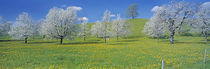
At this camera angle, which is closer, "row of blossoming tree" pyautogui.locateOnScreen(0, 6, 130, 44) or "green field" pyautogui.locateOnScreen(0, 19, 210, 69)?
"green field" pyautogui.locateOnScreen(0, 19, 210, 69)

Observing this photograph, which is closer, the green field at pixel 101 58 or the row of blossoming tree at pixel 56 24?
the green field at pixel 101 58

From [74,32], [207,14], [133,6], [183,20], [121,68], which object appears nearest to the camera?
[121,68]

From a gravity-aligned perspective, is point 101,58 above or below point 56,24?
below

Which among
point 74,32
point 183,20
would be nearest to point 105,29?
point 74,32

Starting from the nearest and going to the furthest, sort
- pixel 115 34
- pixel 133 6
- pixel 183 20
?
pixel 183 20, pixel 115 34, pixel 133 6

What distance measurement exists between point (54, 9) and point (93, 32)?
4268 centimetres

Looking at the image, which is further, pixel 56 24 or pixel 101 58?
pixel 56 24

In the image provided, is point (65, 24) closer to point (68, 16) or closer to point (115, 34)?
point (68, 16)

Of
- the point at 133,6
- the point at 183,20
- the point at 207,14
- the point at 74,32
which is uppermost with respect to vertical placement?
the point at 133,6

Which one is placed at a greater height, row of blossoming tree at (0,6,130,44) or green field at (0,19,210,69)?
row of blossoming tree at (0,6,130,44)

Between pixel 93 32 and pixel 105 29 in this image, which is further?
pixel 93 32

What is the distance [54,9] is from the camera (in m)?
44.2

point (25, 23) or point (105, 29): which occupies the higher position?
point (25, 23)

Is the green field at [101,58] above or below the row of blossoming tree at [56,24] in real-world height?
below
